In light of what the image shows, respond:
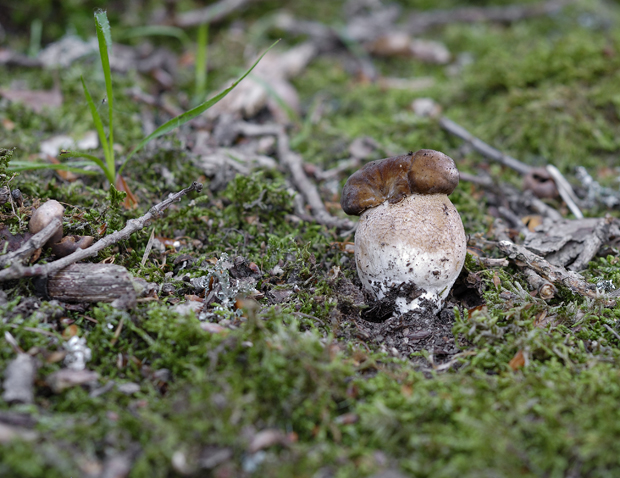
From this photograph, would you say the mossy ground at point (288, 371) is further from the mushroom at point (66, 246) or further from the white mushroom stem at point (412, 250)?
the white mushroom stem at point (412, 250)

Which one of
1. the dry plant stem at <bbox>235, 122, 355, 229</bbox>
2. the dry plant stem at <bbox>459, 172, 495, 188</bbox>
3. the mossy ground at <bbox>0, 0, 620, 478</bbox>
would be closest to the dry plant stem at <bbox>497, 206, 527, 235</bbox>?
the mossy ground at <bbox>0, 0, 620, 478</bbox>

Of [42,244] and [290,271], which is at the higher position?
[42,244]

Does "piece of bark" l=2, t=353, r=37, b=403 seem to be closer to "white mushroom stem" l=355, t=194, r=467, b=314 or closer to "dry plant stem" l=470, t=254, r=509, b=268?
"white mushroom stem" l=355, t=194, r=467, b=314

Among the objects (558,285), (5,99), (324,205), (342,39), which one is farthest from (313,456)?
(342,39)

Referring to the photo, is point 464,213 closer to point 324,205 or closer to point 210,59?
point 324,205

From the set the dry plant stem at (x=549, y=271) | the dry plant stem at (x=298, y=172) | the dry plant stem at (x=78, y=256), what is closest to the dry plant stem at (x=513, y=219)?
the dry plant stem at (x=549, y=271)

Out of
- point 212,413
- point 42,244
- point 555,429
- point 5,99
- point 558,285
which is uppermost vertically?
point 5,99
